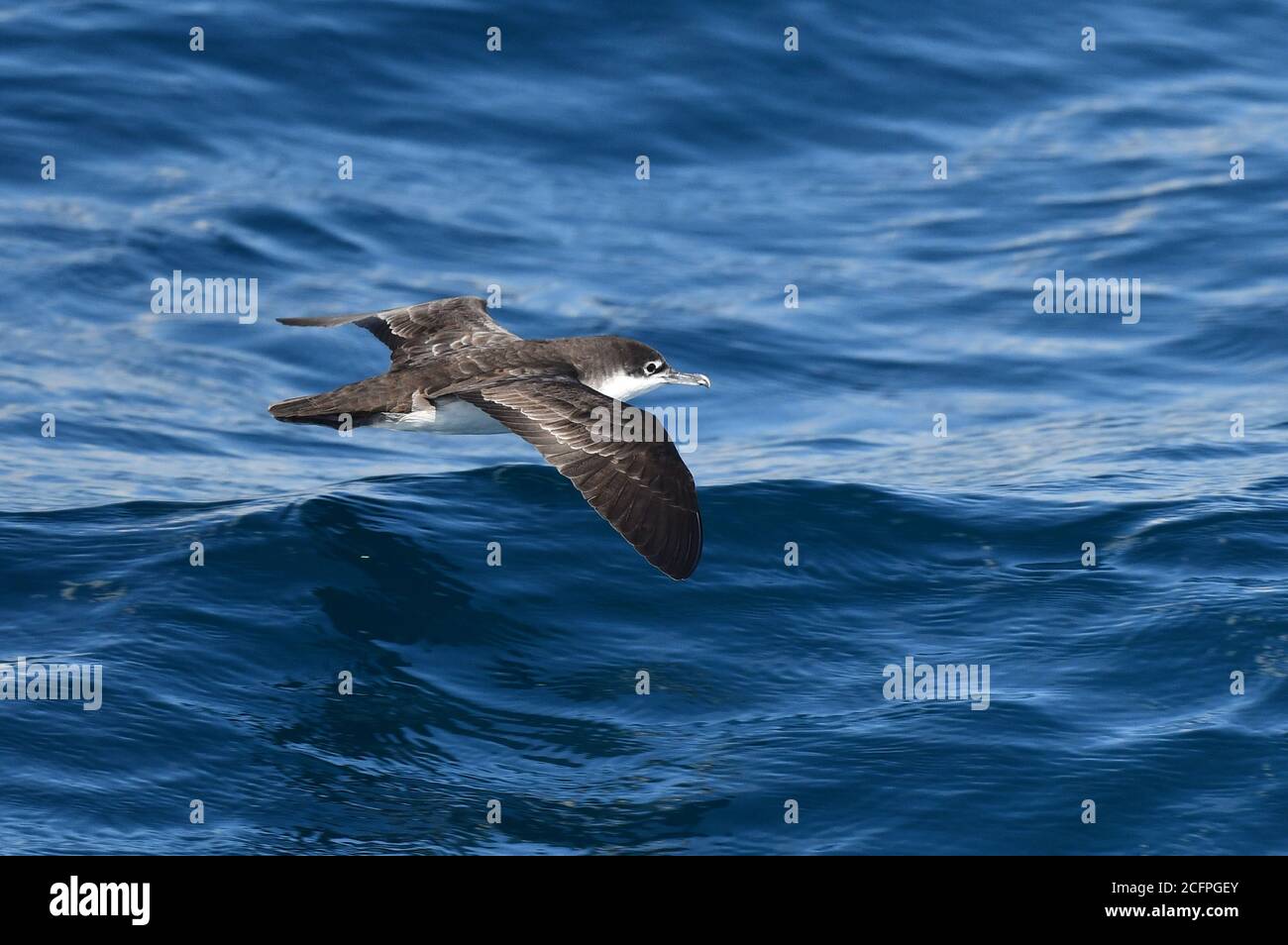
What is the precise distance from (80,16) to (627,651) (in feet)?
39.5

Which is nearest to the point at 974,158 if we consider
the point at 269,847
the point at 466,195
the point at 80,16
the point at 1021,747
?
the point at 466,195

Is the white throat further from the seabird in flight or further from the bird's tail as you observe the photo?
the bird's tail

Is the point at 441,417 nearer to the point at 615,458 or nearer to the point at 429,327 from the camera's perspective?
the point at 615,458

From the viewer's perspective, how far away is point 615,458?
8516 millimetres

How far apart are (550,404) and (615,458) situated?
0.56 metres

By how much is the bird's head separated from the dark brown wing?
837 millimetres

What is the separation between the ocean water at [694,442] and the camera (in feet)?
24.4

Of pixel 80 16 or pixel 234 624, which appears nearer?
pixel 234 624

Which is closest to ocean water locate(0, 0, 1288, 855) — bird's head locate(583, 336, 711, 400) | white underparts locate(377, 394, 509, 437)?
white underparts locate(377, 394, 509, 437)

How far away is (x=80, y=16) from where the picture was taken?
17578mm

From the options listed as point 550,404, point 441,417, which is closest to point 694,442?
point 441,417

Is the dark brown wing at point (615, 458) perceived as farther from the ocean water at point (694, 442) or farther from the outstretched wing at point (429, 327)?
the outstretched wing at point (429, 327)

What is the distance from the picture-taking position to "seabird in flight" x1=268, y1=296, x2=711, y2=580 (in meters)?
8.20

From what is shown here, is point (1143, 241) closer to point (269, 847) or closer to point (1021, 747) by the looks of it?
point (1021, 747)
